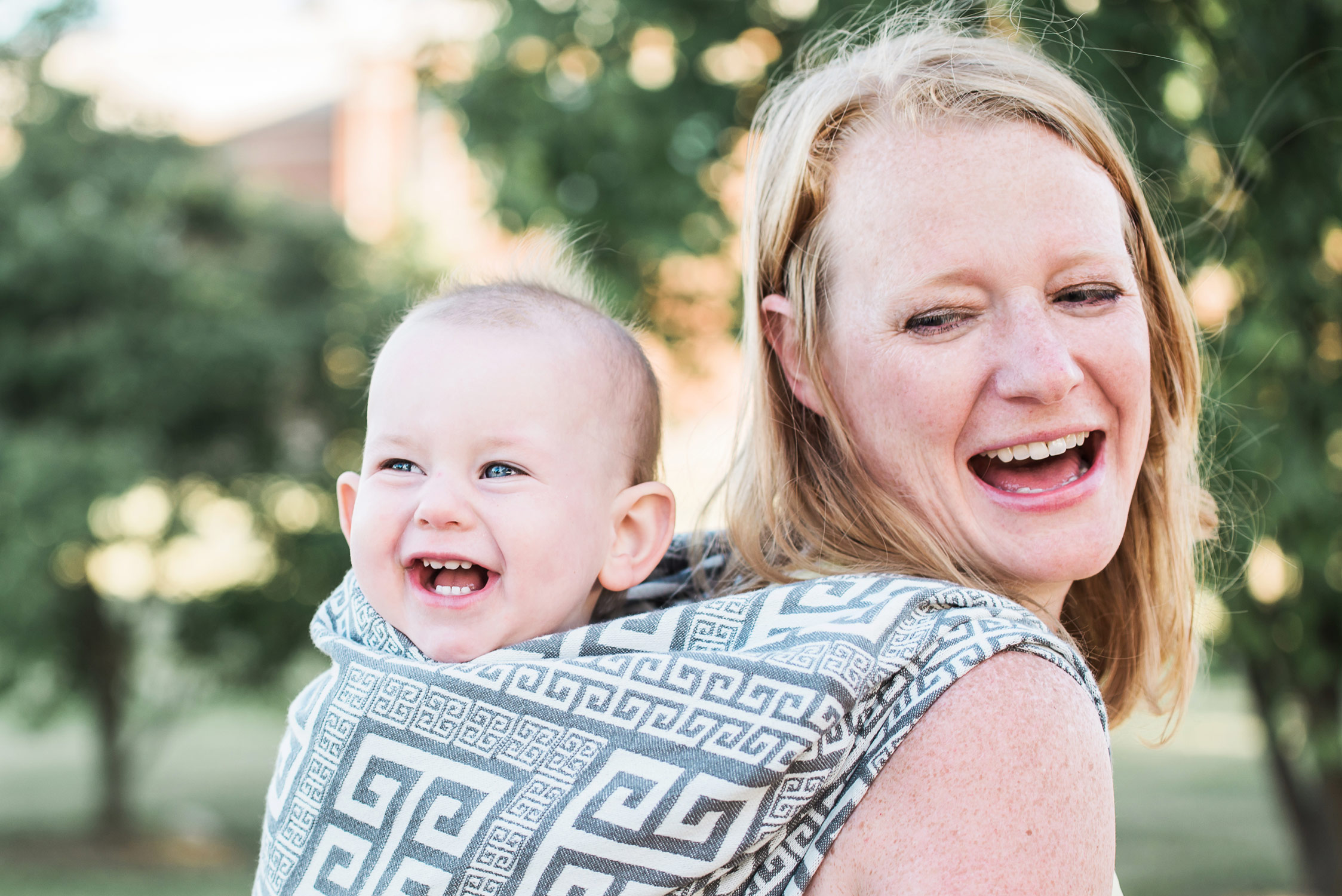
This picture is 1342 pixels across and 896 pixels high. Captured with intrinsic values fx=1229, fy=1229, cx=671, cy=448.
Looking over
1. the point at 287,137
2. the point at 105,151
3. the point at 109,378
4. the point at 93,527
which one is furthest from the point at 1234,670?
the point at 287,137

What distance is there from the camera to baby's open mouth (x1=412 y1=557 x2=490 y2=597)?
153 centimetres

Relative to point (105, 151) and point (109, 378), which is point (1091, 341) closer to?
point (109, 378)

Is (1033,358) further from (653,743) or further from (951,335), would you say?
(653,743)

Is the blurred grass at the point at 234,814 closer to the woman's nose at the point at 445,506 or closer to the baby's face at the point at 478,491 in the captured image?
the baby's face at the point at 478,491

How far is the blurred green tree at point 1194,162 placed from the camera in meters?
3.94

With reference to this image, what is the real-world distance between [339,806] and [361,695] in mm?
125

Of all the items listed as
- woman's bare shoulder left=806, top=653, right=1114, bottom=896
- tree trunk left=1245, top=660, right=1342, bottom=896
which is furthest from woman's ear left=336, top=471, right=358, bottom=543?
tree trunk left=1245, top=660, right=1342, bottom=896

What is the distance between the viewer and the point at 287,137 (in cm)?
3144

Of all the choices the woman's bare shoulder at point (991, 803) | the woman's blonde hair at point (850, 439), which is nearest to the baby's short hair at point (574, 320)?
the woman's blonde hair at point (850, 439)

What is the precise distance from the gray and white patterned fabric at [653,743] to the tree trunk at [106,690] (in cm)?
1029

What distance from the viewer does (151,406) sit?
9961 mm

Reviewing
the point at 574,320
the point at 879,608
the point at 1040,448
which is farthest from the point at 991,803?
the point at 574,320

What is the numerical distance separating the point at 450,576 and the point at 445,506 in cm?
12

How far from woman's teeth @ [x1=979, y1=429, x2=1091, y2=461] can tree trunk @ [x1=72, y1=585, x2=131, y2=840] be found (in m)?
10.6
